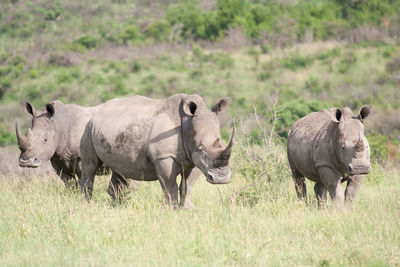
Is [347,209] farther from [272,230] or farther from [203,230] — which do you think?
[203,230]

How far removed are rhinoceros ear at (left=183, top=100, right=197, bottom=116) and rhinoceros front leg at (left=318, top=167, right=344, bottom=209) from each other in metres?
1.74

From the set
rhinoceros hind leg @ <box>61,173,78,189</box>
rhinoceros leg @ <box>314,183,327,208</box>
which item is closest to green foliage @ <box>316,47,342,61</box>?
rhinoceros leg @ <box>314,183,327,208</box>

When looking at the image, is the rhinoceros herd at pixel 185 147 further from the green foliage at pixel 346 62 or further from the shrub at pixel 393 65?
the green foliage at pixel 346 62

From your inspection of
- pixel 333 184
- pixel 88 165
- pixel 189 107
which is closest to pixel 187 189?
pixel 189 107

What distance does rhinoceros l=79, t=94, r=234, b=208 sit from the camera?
265 inches

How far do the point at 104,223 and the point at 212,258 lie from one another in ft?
4.59

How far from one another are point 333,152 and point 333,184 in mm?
377

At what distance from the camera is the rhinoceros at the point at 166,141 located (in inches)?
265

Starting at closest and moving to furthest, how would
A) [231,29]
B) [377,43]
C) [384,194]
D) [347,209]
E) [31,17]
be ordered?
[347,209] → [384,194] → [377,43] → [231,29] → [31,17]

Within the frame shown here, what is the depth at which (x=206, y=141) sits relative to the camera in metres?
6.72

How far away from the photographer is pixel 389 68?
2781cm

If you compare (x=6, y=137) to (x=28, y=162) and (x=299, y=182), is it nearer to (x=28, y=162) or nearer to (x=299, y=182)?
(x=28, y=162)

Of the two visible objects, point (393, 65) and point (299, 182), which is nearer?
point (299, 182)

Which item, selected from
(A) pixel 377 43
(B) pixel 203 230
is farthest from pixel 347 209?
(A) pixel 377 43
